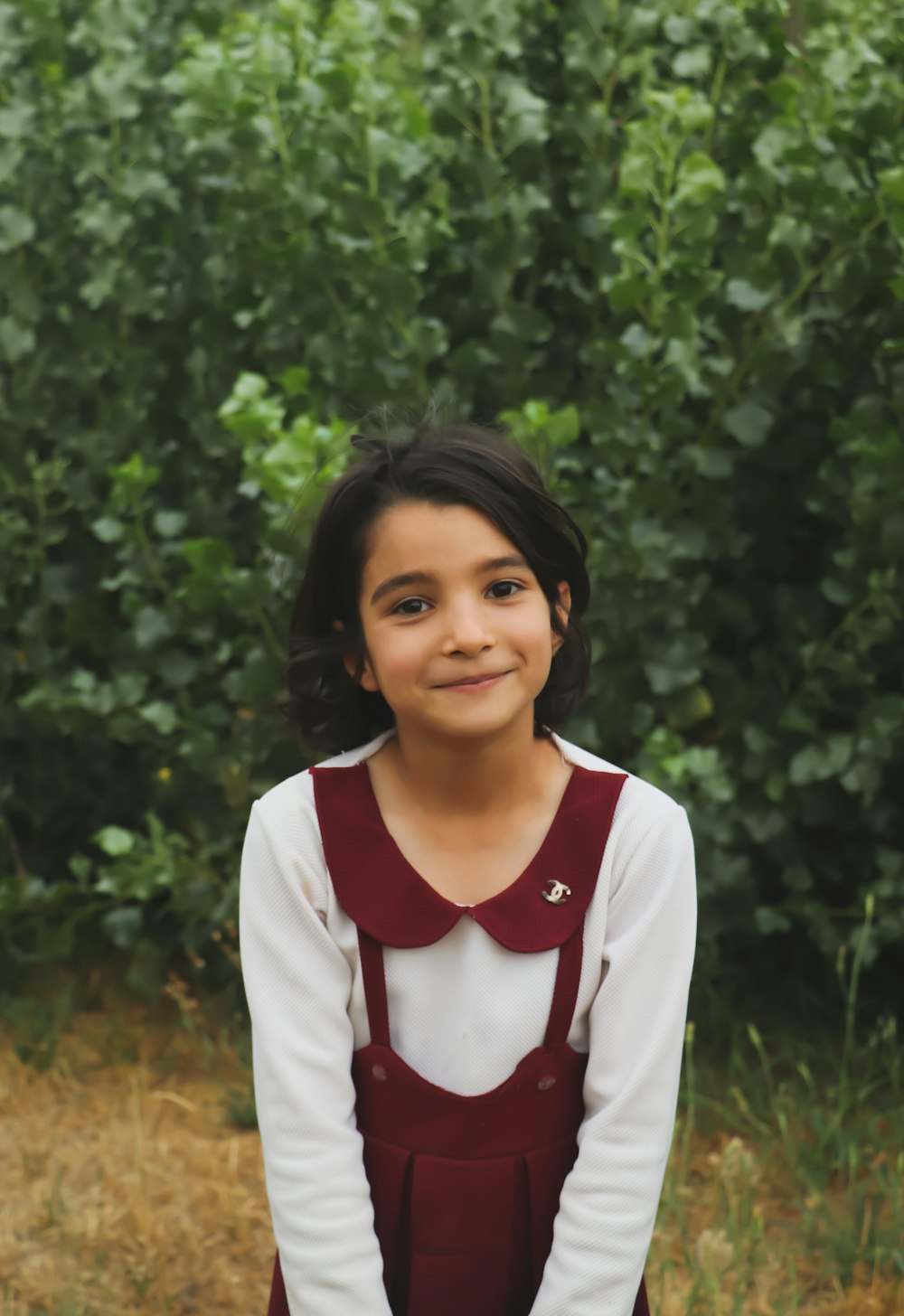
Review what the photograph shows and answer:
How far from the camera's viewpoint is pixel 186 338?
Result: 10.6ft

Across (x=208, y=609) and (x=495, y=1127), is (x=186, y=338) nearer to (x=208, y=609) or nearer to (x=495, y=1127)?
(x=208, y=609)

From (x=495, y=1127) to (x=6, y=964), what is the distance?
1960 mm

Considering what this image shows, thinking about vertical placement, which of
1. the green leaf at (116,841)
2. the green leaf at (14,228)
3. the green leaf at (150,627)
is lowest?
the green leaf at (116,841)

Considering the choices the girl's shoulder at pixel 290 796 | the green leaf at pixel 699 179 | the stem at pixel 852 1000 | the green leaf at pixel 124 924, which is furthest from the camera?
the green leaf at pixel 124 924

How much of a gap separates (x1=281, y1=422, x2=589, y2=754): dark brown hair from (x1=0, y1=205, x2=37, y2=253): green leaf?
1550mm

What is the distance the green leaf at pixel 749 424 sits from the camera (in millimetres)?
2695

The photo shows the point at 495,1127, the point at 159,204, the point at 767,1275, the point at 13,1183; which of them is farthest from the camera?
the point at 159,204

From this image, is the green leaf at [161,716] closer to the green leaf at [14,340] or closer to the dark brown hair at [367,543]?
the green leaf at [14,340]

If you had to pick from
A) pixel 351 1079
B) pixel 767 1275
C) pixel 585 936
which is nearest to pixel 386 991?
pixel 351 1079

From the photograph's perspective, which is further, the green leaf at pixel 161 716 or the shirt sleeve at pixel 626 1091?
the green leaf at pixel 161 716

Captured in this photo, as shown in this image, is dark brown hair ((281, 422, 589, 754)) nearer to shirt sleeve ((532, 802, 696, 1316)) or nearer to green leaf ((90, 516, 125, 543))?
shirt sleeve ((532, 802, 696, 1316))

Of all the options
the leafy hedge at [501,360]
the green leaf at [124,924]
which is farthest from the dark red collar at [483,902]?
the green leaf at [124,924]

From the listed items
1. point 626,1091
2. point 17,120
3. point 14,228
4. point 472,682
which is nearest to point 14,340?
point 14,228

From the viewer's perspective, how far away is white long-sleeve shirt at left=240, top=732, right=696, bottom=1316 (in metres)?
1.60
